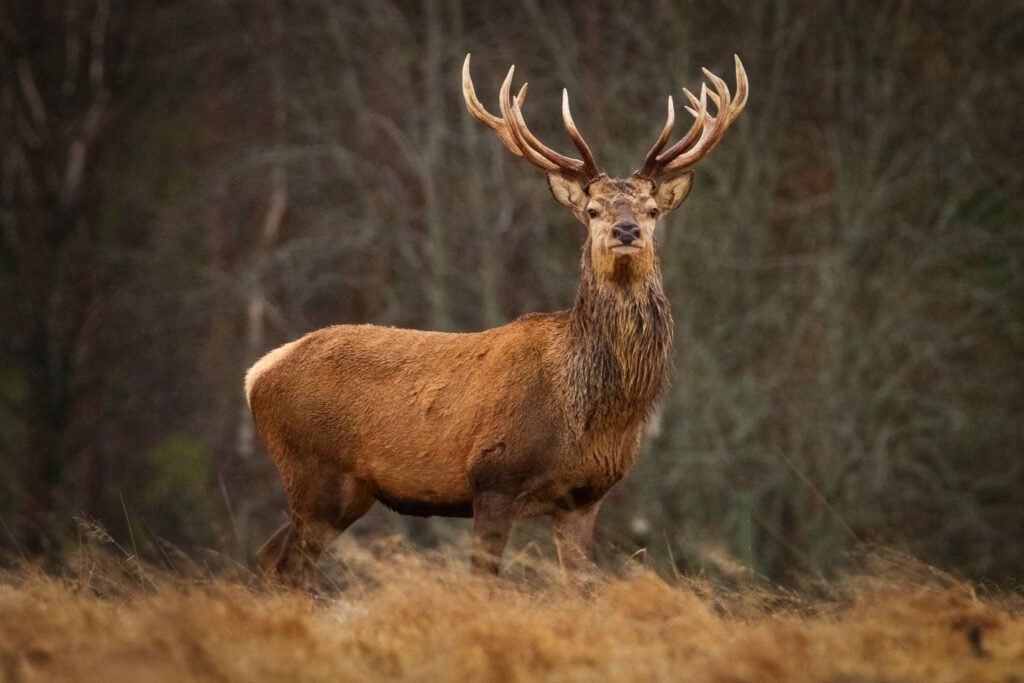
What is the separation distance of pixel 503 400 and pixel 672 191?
1551 mm

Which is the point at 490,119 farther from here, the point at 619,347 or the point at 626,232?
the point at 619,347

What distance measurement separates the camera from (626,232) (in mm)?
7566

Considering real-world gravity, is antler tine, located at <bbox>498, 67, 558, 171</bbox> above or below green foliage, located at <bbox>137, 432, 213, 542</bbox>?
above

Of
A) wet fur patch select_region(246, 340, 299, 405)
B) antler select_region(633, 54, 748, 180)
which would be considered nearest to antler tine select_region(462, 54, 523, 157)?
antler select_region(633, 54, 748, 180)

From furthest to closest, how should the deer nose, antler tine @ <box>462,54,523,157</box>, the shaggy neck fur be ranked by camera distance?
antler tine @ <box>462,54,523,157</box>
the shaggy neck fur
the deer nose

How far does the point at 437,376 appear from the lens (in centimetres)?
812

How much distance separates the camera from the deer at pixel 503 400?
761 centimetres

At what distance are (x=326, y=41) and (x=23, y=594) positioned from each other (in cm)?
1342

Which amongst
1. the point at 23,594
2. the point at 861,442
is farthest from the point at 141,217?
the point at 23,594

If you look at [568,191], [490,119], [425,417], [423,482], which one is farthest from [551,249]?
[423,482]

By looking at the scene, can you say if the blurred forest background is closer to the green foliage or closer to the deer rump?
the green foliage

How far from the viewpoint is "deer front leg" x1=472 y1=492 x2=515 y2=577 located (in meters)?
7.45

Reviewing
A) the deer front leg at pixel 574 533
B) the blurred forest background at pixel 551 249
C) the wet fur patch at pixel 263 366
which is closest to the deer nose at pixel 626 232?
the deer front leg at pixel 574 533

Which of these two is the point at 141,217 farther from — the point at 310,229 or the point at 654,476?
the point at 654,476
